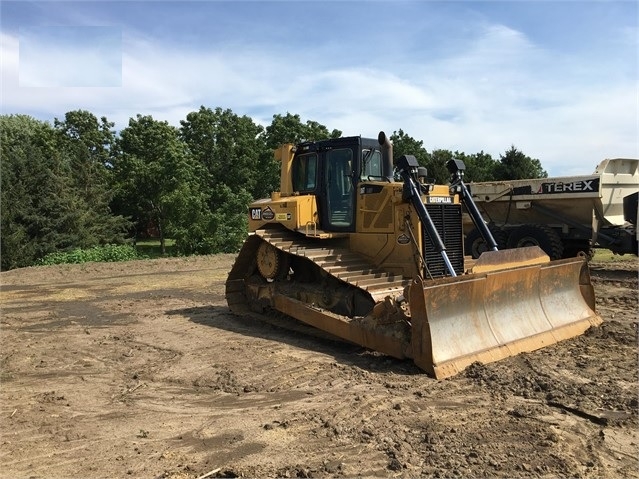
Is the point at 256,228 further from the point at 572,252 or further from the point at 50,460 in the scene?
the point at 572,252

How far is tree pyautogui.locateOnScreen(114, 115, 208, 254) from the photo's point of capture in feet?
92.8

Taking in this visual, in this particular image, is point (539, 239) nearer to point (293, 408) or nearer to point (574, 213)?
point (574, 213)

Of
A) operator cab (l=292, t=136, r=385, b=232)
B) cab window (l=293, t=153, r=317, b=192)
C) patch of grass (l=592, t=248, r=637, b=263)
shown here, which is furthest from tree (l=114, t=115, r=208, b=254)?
operator cab (l=292, t=136, r=385, b=232)

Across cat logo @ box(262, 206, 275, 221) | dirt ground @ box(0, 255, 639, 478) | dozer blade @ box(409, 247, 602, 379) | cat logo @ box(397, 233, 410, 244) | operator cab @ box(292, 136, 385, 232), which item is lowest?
dirt ground @ box(0, 255, 639, 478)

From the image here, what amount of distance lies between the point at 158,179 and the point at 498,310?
28.1 meters

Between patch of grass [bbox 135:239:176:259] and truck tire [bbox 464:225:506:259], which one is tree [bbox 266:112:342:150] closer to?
patch of grass [bbox 135:239:176:259]

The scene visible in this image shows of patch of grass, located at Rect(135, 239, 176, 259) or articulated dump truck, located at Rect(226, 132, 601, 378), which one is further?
patch of grass, located at Rect(135, 239, 176, 259)

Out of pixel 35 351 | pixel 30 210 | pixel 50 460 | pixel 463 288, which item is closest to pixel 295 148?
pixel 463 288

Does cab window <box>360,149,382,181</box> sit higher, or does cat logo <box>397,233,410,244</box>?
cab window <box>360,149,382,181</box>

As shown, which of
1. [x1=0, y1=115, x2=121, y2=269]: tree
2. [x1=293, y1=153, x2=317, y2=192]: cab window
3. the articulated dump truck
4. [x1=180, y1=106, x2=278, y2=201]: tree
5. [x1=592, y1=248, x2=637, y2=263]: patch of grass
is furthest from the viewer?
[x1=180, y1=106, x2=278, y2=201]: tree

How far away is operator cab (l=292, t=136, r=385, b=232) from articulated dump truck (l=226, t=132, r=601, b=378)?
0.02 m

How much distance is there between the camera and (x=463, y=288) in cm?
639

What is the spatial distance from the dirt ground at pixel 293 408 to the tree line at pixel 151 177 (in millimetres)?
18834

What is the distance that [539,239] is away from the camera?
548 inches
